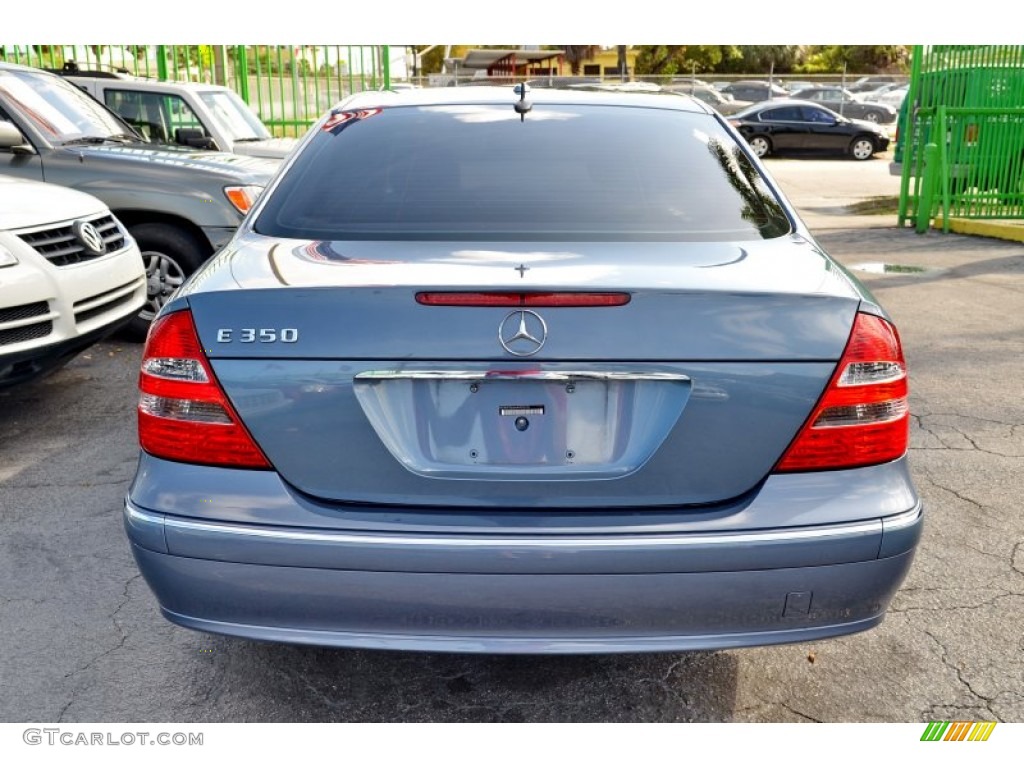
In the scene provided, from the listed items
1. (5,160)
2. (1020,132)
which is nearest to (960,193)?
(1020,132)

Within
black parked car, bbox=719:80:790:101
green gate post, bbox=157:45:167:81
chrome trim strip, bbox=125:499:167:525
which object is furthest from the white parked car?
black parked car, bbox=719:80:790:101

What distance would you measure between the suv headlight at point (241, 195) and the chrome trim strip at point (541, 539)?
4.84 meters

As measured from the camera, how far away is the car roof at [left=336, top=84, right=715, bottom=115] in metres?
3.31

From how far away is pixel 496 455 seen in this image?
2133 mm

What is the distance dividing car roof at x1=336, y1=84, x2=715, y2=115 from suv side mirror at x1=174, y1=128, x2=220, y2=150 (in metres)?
5.82

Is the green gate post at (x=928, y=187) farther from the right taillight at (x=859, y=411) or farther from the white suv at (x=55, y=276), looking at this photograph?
the right taillight at (x=859, y=411)

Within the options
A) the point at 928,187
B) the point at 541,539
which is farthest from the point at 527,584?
the point at 928,187

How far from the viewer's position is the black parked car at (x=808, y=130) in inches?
1027

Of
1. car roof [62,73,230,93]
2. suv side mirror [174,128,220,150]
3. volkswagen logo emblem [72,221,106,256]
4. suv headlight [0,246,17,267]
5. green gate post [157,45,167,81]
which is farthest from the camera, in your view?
green gate post [157,45,167,81]

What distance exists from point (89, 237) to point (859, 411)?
438 centimetres
